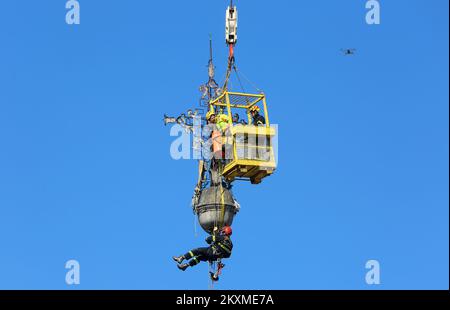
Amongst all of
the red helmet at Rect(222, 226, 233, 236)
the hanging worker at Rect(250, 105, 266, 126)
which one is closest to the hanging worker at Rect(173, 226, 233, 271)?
the red helmet at Rect(222, 226, 233, 236)

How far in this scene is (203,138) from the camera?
116m

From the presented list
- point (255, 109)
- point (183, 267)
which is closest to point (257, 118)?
point (255, 109)

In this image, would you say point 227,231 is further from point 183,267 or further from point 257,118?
point 257,118

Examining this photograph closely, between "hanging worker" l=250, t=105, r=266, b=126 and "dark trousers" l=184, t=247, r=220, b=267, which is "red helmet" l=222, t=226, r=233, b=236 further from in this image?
"hanging worker" l=250, t=105, r=266, b=126

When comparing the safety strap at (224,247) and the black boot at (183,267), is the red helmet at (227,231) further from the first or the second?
the black boot at (183,267)

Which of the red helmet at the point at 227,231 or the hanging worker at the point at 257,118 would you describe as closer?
the hanging worker at the point at 257,118

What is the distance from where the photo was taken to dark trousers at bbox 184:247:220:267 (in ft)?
372

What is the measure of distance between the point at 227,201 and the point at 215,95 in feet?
24.5

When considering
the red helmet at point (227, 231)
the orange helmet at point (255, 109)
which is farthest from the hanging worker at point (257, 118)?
the red helmet at point (227, 231)

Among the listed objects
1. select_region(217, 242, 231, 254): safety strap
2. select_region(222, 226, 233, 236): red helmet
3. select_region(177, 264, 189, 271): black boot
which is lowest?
select_region(177, 264, 189, 271): black boot

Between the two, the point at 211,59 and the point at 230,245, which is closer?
the point at 230,245

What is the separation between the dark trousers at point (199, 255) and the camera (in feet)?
372
